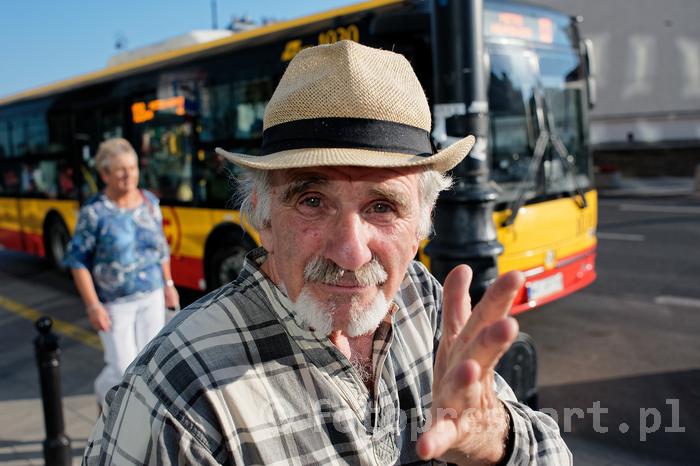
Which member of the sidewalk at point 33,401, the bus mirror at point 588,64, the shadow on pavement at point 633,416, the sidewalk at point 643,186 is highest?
the bus mirror at point 588,64

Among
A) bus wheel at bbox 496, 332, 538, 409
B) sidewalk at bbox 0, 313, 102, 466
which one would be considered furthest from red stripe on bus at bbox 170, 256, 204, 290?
bus wheel at bbox 496, 332, 538, 409

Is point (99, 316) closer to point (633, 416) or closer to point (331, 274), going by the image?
point (331, 274)

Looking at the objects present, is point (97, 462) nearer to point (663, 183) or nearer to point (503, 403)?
point (503, 403)

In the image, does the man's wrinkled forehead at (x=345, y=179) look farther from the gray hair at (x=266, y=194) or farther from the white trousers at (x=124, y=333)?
the white trousers at (x=124, y=333)

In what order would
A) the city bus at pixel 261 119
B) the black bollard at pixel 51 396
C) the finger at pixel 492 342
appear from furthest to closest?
the city bus at pixel 261 119, the black bollard at pixel 51 396, the finger at pixel 492 342

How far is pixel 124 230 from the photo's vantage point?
13.1 feet

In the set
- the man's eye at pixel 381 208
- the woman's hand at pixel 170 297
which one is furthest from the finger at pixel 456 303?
the woman's hand at pixel 170 297

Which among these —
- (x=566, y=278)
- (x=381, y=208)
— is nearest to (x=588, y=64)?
(x=566, y=278)

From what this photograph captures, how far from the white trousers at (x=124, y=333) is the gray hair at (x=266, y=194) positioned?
8.27ft

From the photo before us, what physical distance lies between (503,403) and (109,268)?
3131mm

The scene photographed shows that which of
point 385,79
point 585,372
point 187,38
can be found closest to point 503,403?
point 385,79

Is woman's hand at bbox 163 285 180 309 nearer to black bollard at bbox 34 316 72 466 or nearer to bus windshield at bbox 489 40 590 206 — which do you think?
black bollard at bbox 34 316 72 466

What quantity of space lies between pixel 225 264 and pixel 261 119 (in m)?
1.74

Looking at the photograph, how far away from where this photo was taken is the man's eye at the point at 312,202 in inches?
59.5
